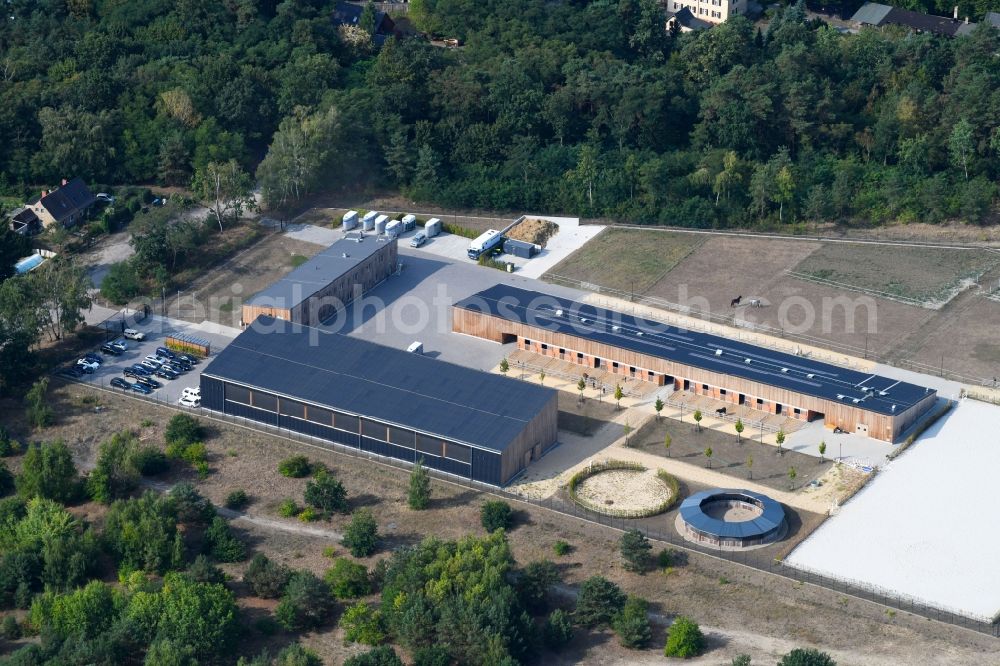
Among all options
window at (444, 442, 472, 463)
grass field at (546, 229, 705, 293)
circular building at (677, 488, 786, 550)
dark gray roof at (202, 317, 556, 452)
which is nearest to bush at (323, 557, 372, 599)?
window at (444, 442, 472, 463)

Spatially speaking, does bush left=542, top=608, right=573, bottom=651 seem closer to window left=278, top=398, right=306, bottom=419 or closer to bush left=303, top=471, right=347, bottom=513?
bush left=303, top=471, right=347, bottom=513

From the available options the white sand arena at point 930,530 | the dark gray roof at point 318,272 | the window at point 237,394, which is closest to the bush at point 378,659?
the white sand arena at point 930,530

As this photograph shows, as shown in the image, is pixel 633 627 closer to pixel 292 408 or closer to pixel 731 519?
pixel 731 519

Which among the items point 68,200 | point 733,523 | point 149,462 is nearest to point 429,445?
point 149,462

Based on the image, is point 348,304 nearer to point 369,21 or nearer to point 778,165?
point 778,165

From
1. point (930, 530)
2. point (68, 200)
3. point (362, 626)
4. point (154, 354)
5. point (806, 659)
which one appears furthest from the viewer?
point (68, 200)
